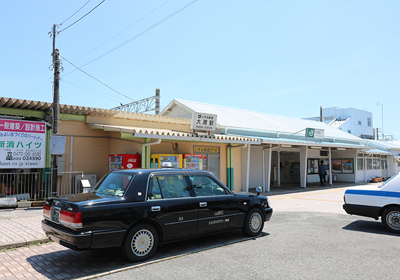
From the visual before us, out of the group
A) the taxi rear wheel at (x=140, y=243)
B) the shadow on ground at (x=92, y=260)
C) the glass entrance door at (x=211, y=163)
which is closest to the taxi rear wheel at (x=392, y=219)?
the shadow on ground at (x=92, y=260)

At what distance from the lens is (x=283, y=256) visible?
5.57 meters

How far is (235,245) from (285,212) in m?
4.85

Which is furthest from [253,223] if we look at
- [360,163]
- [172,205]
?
[360,163]

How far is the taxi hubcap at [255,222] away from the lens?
7.01 meters

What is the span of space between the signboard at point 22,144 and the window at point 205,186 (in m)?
7.91

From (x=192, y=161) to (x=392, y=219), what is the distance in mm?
8005

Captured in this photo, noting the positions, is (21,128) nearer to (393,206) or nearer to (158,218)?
(158,218)

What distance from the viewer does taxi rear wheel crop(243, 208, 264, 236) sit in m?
6.91

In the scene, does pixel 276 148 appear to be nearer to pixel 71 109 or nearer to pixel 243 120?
pixel 243 120

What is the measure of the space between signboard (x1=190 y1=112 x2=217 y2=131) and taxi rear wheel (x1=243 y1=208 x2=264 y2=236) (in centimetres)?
711

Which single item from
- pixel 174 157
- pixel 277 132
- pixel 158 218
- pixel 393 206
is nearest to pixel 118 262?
pixel 158 218

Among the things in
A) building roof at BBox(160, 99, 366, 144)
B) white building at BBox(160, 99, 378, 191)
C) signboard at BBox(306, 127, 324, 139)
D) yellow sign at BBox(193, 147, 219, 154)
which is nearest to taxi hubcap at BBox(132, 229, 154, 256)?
yellow sign at BBox(193, 147, 219, 154)

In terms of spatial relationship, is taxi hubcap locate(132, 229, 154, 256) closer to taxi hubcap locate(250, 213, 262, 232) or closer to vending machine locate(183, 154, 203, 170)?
taxi hubcap locate(250, 213, 262, 232)

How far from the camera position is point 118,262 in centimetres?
531
